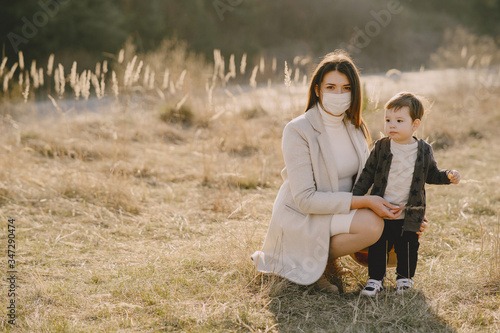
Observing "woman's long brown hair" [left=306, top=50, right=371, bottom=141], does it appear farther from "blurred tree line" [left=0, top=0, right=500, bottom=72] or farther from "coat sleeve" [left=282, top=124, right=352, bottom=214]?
"blurred tree line" [left=0, top=0, right=500, bottom=72]

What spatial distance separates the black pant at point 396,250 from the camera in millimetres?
3031

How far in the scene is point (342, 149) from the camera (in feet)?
10.4

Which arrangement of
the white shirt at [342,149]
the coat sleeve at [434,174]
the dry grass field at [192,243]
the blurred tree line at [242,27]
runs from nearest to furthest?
the dry grass field at [192,243] → the coat sleeve at [434,174] → the white shirt at [342,149] → the blurred tree line at [242,27]

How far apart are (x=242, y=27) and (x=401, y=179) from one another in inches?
691

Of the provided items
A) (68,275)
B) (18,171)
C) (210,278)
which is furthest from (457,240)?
(18,171)

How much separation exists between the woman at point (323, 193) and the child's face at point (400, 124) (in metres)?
0.23

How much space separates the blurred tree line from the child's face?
10.9 metres

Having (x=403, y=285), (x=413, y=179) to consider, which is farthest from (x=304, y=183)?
(x=403, y=285)

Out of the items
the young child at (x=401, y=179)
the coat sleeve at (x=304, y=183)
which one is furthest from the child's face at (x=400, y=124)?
the coat sleeve at (x=304, y=183)

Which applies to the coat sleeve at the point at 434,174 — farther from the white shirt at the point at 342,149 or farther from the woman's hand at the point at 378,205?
the white shirt at the point at 342,149

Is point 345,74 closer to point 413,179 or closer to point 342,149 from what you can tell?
point 342,149

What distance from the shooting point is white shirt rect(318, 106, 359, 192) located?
3145 mm

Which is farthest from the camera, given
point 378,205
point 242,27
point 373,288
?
point 242,27

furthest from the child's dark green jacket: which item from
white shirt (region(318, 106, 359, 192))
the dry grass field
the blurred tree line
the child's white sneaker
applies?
the blurred tree line
